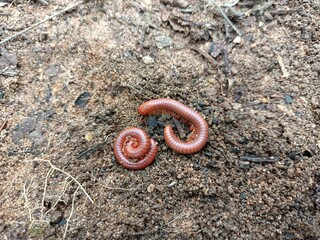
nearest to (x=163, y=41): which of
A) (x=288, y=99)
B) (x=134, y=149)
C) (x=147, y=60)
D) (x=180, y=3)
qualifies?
(x=147, y=60)

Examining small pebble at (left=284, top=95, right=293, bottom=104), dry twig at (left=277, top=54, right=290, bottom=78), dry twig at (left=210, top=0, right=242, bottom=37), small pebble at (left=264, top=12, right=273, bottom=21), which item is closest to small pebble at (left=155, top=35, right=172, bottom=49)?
dry twig at (left=210, top=0, right=242, bottom=37)

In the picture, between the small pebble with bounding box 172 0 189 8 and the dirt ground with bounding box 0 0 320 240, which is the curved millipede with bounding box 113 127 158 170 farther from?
the small pebble with bounding box 172 0 189 8

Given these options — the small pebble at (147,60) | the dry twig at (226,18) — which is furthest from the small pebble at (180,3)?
the small pebble at (147,60)

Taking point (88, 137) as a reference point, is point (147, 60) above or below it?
above

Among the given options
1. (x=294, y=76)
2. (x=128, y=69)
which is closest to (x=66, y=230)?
(x=128, y=69)

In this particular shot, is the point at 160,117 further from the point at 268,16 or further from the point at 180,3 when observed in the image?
the point at 268,16

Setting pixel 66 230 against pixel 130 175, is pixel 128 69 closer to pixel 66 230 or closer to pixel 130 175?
pixel 130 175
